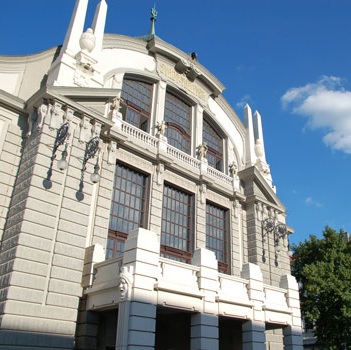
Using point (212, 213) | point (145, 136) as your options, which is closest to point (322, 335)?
point (212, 213)

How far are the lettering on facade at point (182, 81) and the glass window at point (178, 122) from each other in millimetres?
904

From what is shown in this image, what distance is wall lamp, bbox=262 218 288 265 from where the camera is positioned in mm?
26844

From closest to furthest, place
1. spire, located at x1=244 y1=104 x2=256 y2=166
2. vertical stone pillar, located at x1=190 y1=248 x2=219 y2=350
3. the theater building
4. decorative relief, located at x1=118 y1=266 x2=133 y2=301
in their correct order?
decorative relief, located at x1=118 y1=266 x2=133 y2=301 → the theater building → vertical stone pillar, located at x1=190 y1=248 x2=219 y2=350 → spire, located at x1=244 y1=104 x2=256 y2=166

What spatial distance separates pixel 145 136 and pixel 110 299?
10.4 metres

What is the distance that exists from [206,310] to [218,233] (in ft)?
29.6

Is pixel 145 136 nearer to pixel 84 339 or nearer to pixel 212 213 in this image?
pixel 212 213

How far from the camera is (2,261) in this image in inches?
612

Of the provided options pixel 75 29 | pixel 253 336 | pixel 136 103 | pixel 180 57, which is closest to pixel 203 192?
pixel 136 103

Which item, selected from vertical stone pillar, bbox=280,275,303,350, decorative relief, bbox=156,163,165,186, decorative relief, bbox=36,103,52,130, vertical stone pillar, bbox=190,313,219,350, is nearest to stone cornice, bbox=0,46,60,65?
decorative relief, bbox=36,103,52,130

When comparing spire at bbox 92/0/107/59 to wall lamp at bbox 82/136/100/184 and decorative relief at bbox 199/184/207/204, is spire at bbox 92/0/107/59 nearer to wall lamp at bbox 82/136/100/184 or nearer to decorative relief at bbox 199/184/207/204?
wall lamp at bbox 82/136/100/184

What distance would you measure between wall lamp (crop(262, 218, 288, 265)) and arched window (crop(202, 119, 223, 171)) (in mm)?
4814

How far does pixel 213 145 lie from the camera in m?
29.0

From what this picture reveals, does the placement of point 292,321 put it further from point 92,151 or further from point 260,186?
point 92,151

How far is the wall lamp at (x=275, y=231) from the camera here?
26.8 meters
